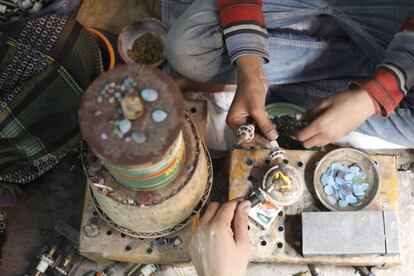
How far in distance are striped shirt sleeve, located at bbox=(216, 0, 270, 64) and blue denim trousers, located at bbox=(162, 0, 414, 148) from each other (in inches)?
3.3

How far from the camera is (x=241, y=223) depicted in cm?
125

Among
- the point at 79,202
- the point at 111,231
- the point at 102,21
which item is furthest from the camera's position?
the point at 102,21

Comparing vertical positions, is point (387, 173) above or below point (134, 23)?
below

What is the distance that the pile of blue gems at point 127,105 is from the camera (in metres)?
0.88

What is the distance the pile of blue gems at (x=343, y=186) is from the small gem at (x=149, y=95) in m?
0.72

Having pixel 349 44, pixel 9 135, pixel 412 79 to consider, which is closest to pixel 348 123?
pixel 412 79

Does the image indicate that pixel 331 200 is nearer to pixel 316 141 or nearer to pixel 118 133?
pixel 316 141

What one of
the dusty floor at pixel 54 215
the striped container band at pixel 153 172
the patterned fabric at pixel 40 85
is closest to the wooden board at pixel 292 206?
the dusty floor at pixel 54 215

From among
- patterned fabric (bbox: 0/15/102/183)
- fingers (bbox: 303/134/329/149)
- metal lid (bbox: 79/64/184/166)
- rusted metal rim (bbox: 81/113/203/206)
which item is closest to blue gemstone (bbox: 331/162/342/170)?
fingers (bbox: 303/134/329/149)

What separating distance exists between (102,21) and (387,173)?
1.20 meters

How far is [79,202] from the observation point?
1.74 metres

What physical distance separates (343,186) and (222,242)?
446 millimetres

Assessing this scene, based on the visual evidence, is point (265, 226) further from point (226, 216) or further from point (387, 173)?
point (387, 173)

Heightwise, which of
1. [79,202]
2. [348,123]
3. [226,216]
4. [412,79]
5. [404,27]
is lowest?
[79,202]
